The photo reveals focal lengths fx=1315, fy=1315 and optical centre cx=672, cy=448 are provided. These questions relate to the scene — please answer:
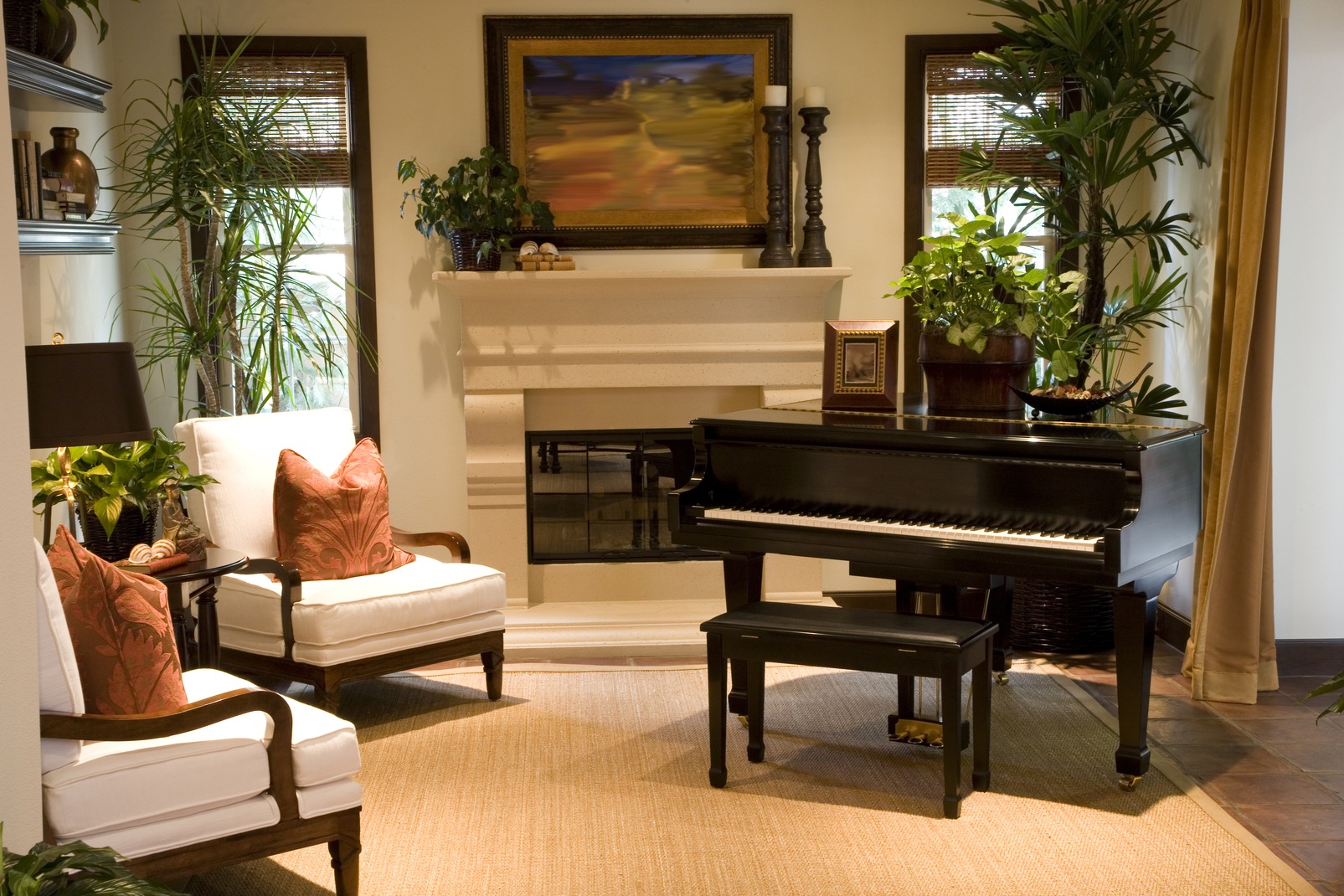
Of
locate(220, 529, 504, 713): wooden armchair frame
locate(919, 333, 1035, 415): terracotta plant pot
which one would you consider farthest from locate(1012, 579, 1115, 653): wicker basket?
locate(220, 529, 504, 713): wooden armchair frame

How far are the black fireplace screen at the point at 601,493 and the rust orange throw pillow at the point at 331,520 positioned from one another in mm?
1353

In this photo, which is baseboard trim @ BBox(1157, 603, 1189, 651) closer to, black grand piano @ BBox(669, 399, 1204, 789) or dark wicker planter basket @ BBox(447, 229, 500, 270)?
black grand piano @ BBox(669, 399, 1204, 789)

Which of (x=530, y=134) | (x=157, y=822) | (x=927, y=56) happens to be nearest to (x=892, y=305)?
(x=927, y=56)

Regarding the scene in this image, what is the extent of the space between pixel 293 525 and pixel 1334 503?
12.1ft

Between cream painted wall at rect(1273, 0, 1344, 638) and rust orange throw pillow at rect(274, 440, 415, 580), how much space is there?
10.6 ft

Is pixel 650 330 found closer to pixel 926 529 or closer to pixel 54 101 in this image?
pixel 926 529

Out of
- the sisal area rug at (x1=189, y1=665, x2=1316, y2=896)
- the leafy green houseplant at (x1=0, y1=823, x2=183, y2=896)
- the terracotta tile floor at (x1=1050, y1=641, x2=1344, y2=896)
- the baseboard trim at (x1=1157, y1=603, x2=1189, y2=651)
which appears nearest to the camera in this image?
the leafy green houseplant at (x1=0, y1=823, x2=183, y2=896)

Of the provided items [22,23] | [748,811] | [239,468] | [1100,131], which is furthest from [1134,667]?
[22,23]

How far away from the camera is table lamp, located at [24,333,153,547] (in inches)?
118

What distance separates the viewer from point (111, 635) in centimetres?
279

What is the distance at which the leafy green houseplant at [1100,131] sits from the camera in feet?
15.8

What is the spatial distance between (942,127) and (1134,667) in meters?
Result: 2.95

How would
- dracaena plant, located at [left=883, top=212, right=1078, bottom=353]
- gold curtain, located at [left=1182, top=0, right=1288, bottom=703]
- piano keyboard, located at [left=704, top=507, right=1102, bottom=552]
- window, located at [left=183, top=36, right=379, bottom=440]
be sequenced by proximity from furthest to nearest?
1. window, located at [left=183, top=36, right=379, bottom=440]
2. gold curtain, located at [left=1182, top=0, right=1288, bottom=703]
3. dracaena plant, located at [left=883, top=212, right=1078, bottom=353]
4. piano keyboard, located at [left=704, top=507, right=1102, bottom=552]

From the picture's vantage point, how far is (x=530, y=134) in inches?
224
